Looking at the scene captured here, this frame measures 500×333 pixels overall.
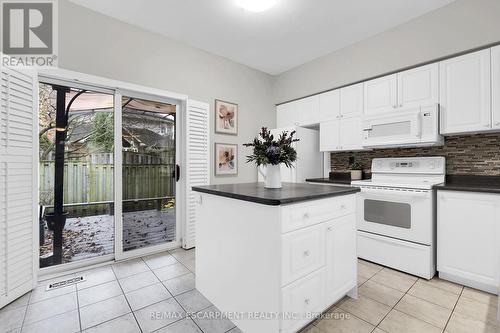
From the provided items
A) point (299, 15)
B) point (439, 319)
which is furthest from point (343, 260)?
point (299, 15)

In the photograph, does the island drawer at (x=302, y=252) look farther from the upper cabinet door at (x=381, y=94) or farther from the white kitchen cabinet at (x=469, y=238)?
the upper cabinet door at (x=381, y=94)

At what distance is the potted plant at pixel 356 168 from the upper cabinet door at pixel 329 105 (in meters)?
0.72

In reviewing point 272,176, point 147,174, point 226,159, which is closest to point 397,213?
point 272,176

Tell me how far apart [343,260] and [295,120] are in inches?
106

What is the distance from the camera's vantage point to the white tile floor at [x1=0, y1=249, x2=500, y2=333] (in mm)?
1641

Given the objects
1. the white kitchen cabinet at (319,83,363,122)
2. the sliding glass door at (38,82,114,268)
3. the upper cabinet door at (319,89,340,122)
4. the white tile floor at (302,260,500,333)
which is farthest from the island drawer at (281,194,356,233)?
the sliding glass door at (38,82,114,268)

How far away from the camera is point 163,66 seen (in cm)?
305

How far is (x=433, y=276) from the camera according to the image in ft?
7.88

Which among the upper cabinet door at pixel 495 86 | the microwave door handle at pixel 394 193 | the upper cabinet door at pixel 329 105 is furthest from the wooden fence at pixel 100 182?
the upper cabinet door at pixel 495 86

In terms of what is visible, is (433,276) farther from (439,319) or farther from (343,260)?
(343,260)

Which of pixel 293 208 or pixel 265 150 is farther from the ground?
pixel 265 150

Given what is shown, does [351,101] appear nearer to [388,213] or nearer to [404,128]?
[404,128]

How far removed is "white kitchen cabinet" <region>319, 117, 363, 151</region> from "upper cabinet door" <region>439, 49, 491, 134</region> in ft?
3.03

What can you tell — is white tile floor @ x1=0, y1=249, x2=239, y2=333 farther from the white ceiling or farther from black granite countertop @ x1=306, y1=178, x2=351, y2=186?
the white ceiling
